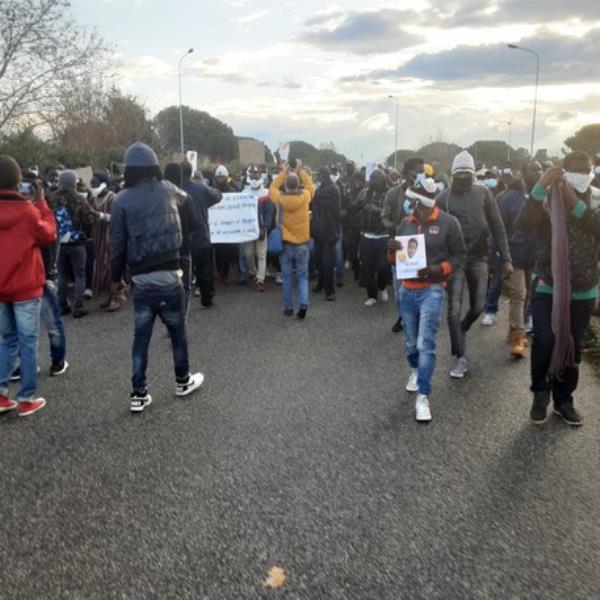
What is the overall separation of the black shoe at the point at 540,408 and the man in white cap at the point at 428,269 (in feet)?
2.84

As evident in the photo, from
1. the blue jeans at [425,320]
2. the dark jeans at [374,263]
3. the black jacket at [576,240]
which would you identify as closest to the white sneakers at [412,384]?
the blue jeans at [425,320]

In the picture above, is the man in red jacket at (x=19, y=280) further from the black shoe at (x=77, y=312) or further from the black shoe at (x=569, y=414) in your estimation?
the black shoe at (x=569, y=414)

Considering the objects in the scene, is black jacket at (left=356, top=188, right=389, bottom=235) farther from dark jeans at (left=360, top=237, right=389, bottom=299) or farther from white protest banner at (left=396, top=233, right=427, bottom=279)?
white protest banner at (left=396, top=233, right=427, bottom=279)

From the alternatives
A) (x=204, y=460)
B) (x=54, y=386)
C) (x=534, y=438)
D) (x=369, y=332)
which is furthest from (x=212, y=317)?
(x=534, y=438)

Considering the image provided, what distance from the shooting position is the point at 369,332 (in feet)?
26.4

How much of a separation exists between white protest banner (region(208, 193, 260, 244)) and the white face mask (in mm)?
6878

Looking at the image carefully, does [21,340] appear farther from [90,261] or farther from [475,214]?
[90,261]

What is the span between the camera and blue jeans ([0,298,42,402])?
205 inches

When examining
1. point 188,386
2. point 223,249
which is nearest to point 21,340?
point 188,386

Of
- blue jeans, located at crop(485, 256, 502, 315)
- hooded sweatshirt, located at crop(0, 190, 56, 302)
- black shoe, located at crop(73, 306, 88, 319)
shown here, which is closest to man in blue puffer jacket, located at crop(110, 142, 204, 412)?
hooded sweatshirt, located at crop(0, 190, 56, 302)

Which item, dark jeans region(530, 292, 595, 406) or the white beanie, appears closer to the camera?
dark jeans region(530, 292, 595, 406)

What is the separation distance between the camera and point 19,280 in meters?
5.11

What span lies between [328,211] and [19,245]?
5.57 m

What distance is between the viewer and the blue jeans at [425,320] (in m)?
5.13
